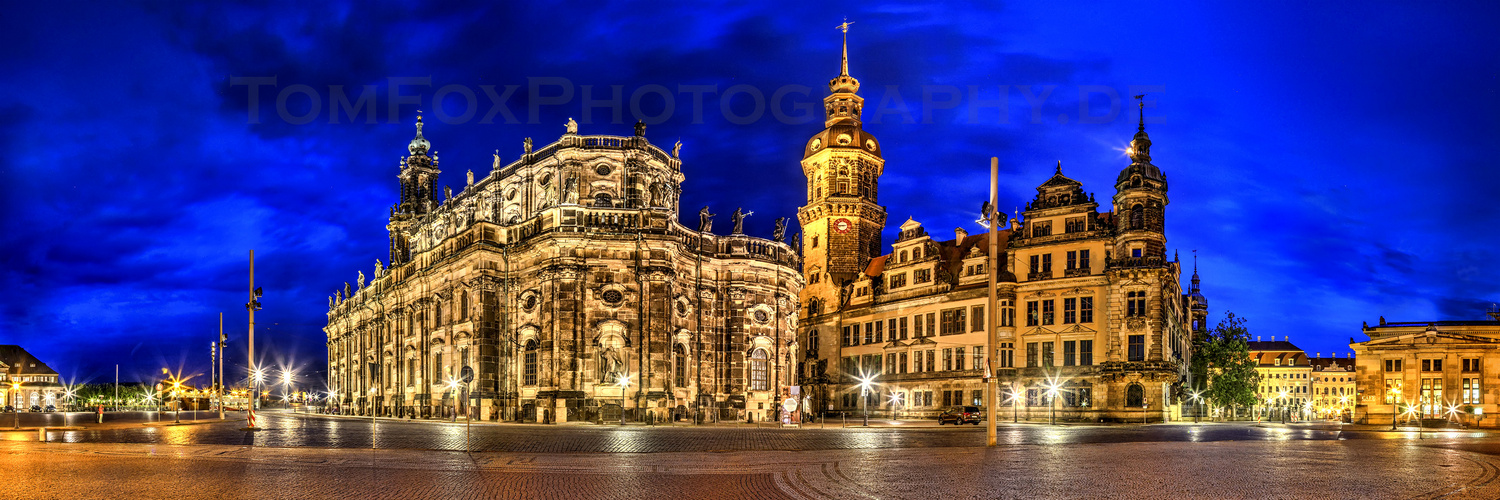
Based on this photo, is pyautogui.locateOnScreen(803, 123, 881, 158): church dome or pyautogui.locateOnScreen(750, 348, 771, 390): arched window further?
pyautogui.locateOnScreen(803, 123, 881, 158): church dome

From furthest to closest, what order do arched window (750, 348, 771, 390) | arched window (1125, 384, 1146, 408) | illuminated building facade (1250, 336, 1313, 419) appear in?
illuminated building facade (1250, 336, 1313, 419) < arched window (1125, 384, 1146, 408) < arched window (750, 348, 771, 390)

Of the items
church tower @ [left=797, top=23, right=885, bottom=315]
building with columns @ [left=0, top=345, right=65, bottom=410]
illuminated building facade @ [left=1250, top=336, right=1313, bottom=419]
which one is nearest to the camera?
church tower @ [left=797, top=23, right=885, bottom=315]

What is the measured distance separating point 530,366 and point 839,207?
38895 mm

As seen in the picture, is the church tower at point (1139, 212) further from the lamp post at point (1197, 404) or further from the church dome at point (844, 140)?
the church dome at point (844, 140)

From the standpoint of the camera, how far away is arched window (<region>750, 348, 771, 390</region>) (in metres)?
65.9

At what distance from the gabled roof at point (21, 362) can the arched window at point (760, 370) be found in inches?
4594

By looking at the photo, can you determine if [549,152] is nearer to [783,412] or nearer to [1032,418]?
[783,412]

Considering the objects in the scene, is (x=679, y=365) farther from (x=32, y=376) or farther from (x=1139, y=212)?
(x=32, y=376)

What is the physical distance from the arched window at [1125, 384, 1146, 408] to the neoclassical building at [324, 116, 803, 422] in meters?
21.6

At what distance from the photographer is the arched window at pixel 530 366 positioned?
193 ft

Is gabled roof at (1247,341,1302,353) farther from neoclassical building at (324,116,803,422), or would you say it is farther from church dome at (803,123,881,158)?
neoclassical building at (324,116,803,422)

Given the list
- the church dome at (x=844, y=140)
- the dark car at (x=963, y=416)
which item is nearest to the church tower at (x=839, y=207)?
the church dome at (x=844, y=140)

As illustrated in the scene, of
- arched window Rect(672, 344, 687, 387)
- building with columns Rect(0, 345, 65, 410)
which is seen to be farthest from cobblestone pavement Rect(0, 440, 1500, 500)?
building with columns Rect(0, 345, 65, 410)

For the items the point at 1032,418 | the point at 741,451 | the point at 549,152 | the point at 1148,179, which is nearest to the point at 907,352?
the point at 1032,418
